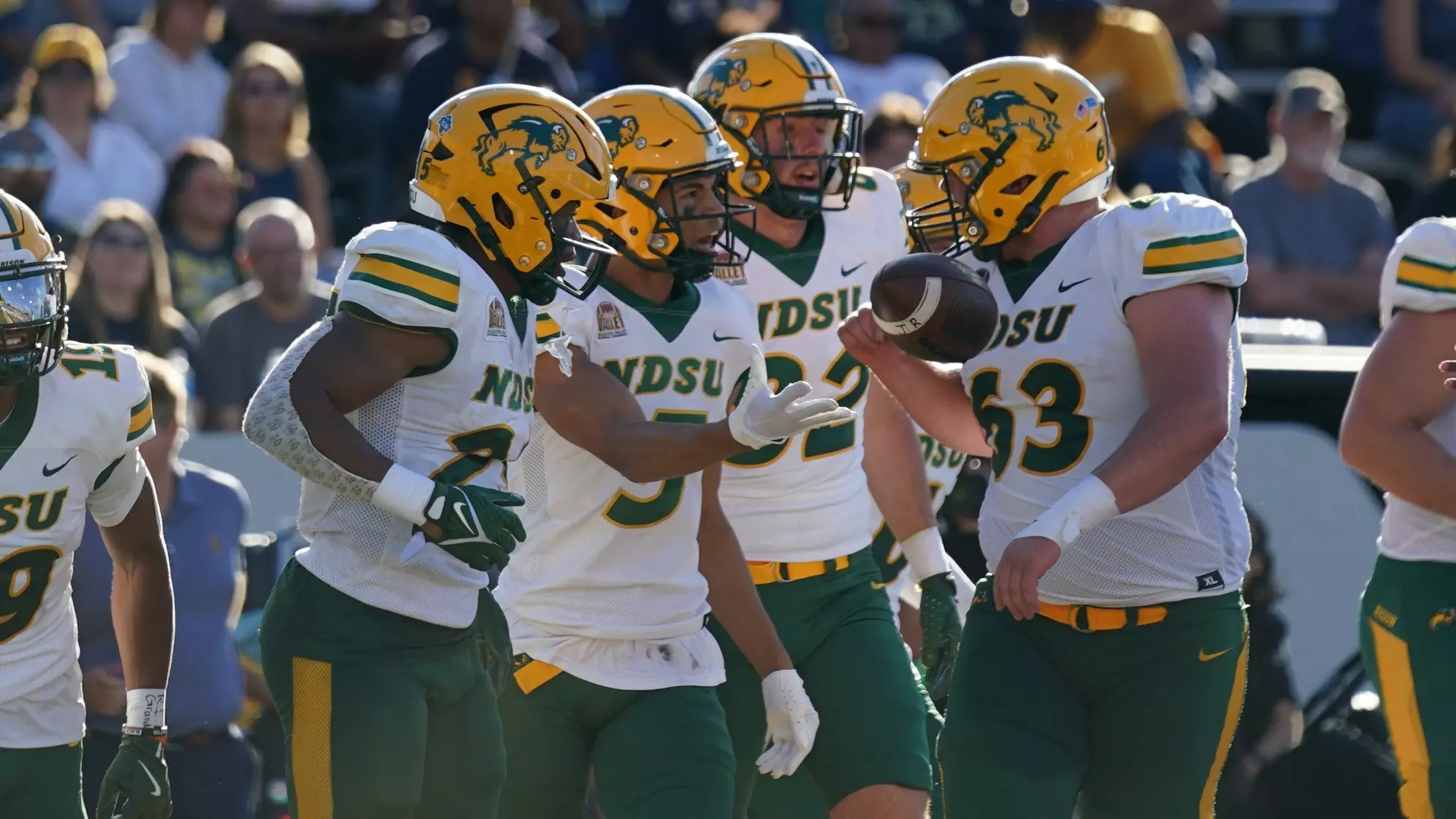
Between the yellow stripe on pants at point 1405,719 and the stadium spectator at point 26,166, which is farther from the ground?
the stadium spectator at point 26,166

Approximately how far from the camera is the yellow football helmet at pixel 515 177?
4012mm

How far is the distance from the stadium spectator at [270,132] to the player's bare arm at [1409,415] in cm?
527

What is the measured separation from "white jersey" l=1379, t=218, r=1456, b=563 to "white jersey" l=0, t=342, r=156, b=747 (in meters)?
2.68

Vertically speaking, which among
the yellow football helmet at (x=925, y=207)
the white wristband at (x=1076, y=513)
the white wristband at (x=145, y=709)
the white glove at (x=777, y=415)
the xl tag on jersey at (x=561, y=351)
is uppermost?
the yellow football helmet at (x=925, y=207)

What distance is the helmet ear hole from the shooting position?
4.01 m

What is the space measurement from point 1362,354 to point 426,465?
13.3ft

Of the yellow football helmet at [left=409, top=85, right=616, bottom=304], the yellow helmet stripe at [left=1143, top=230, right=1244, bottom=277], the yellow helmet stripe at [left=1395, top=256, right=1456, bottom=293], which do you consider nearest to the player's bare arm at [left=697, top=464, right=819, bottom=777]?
the yellow football helmet at [left=409, top=85, right=616, bottom=304]

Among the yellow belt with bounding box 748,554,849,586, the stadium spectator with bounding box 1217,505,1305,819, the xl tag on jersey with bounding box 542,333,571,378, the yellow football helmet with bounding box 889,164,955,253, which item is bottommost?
the stadium spectator with bounding box 1217,505,1305,819

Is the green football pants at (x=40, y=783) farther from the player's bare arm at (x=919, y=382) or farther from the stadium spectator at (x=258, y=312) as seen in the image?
the stadium spectator at (x=258, y=312)

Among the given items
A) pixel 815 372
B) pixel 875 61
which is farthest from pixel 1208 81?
pixel 815 372

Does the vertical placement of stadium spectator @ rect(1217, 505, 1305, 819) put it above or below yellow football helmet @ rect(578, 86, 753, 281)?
below

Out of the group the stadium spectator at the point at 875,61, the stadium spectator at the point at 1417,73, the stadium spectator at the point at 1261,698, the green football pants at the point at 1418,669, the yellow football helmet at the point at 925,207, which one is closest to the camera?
the yellow football helmet at the point at 925,207

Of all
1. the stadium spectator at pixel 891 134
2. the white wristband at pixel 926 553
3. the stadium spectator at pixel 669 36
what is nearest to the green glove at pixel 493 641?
the white wristband at pixel 926 553

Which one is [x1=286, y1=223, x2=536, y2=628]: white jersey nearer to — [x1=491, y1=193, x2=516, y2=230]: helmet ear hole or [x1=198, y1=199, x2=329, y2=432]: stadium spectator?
[x1=491, y1=193, x2=516, y2=230]: helmet ear hole
